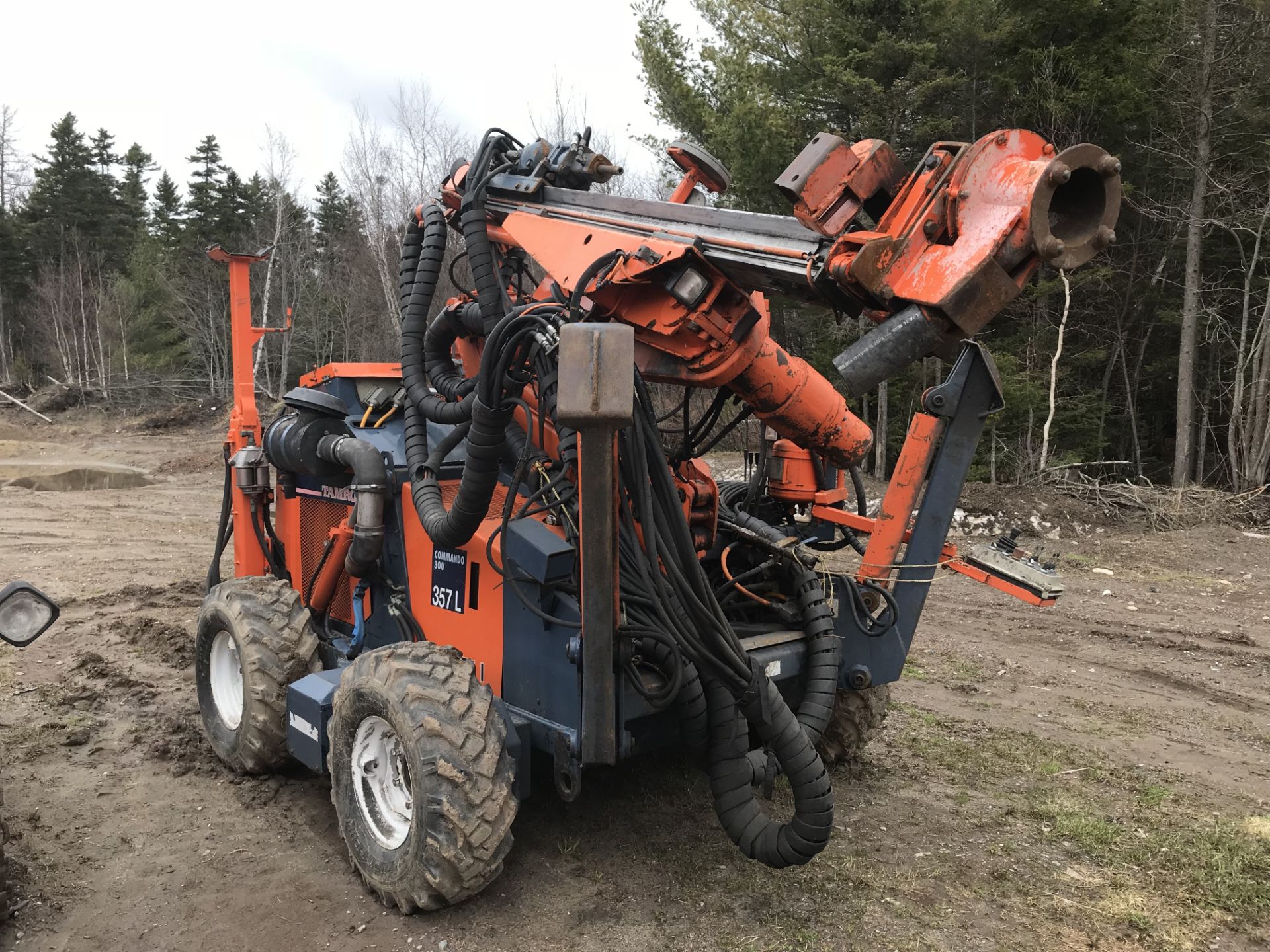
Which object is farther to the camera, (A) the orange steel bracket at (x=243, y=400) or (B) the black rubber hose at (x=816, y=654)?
(A) the orange steel bracket at (x=243, y=400)

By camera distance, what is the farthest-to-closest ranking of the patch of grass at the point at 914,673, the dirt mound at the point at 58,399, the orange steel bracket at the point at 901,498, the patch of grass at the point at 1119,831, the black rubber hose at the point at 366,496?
the dirt mound at the point at 58,399
the patch of grass at the point at 914,673
the black rubber hose at the point at 366,496
the orange steel bracket at the point at 901,498
the patch of grass at the point at 1119,831

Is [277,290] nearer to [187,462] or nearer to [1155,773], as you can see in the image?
[187,462]

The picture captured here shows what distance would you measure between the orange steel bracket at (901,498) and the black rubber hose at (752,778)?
0.72 metres

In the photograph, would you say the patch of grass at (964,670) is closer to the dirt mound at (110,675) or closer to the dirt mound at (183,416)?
the dirt mound at (110,675)

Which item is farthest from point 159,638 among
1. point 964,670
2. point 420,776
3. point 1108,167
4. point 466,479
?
point 1108,167

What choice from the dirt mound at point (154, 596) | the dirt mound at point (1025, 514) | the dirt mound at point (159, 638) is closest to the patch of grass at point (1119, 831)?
the dirt mound at point (159, 638)

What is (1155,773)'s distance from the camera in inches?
192

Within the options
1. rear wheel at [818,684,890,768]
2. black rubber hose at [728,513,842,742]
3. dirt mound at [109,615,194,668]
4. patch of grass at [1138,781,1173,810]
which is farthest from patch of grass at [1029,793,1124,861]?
dirt mound at [109,615,194,668]

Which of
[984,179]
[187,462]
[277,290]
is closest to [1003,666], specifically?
[984,179]

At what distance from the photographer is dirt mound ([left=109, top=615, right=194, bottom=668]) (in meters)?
6.75

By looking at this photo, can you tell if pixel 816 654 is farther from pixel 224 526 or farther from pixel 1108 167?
pixel 224 526

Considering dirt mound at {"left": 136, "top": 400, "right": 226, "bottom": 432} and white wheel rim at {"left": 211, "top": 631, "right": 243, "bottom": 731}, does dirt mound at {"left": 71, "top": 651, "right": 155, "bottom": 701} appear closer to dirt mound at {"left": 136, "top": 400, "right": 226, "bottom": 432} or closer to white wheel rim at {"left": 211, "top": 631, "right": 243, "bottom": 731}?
white wheel rim at {"left": 211, "top": 631, "right": 243, "bottom": 731}

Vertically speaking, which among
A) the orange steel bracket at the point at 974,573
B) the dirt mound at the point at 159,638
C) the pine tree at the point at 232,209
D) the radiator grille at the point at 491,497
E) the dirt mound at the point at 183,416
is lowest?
the dirt mound at the point at 183,416

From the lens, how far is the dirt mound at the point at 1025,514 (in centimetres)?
1219
